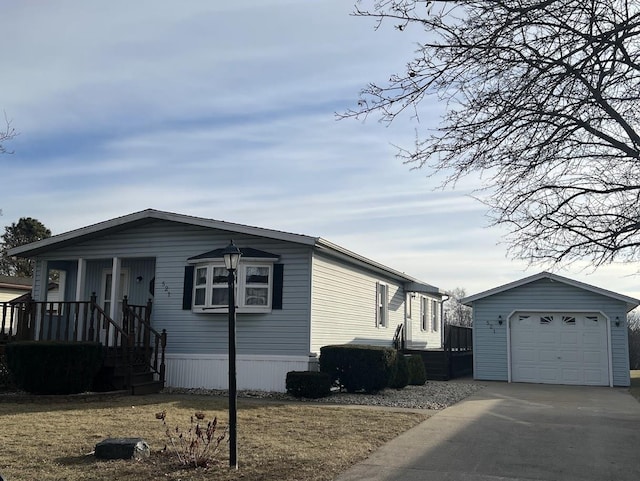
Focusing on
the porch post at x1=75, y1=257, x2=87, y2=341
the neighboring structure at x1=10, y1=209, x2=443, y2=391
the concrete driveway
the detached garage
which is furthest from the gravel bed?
the detached garage

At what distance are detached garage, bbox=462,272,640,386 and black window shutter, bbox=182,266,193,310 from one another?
9.67 metres

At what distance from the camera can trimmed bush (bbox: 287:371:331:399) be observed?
1284 centimetres

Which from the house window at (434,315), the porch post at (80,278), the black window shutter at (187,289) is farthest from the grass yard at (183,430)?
the house window at (434,315)

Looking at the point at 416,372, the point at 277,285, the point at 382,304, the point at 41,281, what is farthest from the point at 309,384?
the point at 41,281

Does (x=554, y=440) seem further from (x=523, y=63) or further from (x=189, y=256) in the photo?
(x=189, y=256)

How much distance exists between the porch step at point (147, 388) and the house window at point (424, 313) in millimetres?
13955

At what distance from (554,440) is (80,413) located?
7.54 meters

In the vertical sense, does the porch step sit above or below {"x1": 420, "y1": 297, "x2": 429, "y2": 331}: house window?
below

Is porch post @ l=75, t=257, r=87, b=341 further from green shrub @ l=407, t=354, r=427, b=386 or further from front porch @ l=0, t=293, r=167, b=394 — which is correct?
green shrub @ l=407, t=354, r=427, b=386

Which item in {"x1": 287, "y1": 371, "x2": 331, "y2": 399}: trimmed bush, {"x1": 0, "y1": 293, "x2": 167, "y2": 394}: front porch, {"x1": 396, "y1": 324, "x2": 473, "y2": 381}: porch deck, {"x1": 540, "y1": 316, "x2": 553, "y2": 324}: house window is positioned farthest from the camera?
{"x1": 396, "y1": 324, "x2": 473, "y2": 381}: porch deck

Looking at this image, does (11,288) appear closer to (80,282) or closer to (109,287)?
(109,287)

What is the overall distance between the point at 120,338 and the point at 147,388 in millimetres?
1869

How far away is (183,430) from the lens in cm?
873

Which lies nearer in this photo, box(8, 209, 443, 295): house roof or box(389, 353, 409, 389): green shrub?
box(8, 209, 443, 295): house roof
